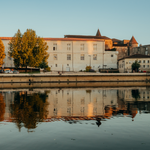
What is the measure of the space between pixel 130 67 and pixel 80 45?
2218 centimetres

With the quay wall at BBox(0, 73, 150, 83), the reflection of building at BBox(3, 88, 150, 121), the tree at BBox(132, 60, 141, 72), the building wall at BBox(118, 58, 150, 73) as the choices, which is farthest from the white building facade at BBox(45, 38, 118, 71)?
the reflection of building at BBox(3, 88, 150, 121)

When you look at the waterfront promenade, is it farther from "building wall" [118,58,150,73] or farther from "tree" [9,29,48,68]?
"building wall" [118,58,150,73]

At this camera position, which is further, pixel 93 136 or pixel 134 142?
pixel 93 136

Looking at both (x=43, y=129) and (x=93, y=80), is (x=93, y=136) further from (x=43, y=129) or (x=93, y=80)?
(x=93, y=80)

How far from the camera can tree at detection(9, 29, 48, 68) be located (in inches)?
2517

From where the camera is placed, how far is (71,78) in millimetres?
61188

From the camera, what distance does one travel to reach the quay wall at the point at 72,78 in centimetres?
5803

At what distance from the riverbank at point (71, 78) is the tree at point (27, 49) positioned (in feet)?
21.3

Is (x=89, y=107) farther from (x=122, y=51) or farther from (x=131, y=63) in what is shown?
(x=122, y=51)

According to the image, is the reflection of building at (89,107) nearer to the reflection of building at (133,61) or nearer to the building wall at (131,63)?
the building wall at (131,63)

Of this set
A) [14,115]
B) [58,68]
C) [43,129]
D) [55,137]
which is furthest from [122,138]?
[58,68]

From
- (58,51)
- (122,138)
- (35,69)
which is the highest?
(58,51)

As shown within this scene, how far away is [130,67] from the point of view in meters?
80.1

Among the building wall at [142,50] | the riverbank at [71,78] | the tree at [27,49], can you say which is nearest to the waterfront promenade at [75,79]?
the riverbank at [71,78]
